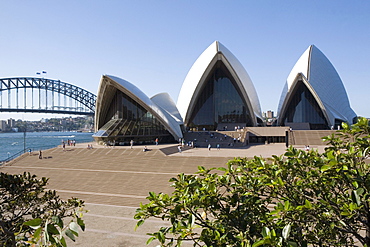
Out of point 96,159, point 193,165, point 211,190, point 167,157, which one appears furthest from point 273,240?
point 96,159

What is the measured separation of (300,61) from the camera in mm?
41750

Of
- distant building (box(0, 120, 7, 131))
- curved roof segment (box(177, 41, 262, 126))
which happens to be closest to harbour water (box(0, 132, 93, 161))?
curved roof segment (box(177, 41, 262, 126))

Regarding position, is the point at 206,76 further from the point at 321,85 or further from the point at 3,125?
the point at 3,125

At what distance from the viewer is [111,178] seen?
1583 cm

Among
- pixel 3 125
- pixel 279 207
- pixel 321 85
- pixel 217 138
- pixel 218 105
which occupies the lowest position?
pixel 217 138

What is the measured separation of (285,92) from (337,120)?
8.28m

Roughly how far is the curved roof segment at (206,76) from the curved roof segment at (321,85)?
19.0 ft

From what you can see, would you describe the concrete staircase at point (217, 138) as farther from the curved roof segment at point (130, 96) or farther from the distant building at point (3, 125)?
the distant building at point (3, 125)

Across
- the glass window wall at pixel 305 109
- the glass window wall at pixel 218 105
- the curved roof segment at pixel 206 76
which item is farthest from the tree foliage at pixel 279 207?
the glass window wall at pixel 305 109

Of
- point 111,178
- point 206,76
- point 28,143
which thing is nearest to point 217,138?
point 206,76

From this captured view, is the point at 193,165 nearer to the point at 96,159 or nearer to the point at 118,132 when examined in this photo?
the point at 96,159

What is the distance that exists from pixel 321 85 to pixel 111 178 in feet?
116

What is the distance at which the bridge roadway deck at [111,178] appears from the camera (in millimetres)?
8680

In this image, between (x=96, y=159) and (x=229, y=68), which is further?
(x=229, y=68)
